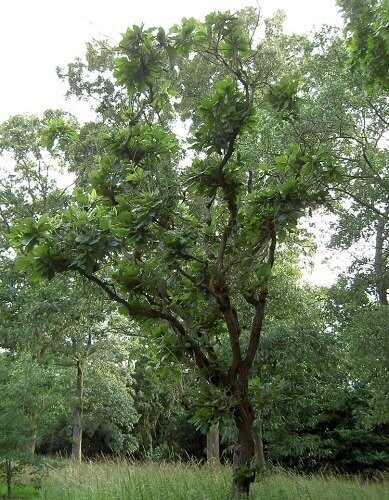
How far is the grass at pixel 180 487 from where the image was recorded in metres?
5.47

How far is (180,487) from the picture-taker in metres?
5.94

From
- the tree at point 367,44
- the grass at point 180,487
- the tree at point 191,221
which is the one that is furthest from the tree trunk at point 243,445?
the tree at point 367,44

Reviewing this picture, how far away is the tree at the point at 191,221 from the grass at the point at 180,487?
1646mm

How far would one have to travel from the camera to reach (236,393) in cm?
404

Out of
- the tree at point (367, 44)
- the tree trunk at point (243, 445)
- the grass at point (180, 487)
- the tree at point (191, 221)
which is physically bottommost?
the grass at point (180, 487)

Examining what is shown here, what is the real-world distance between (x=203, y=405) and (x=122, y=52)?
9.73 ft

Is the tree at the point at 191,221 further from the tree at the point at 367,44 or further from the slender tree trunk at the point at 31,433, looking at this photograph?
the slender tree trunk at the point at 31,433

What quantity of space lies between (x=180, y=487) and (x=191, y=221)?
358 centimetres

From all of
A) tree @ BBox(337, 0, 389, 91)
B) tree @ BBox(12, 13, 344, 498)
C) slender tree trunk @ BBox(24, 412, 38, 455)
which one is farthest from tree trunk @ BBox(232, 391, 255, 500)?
slender tree trunk @ BBox(24, 412, 38, 455)

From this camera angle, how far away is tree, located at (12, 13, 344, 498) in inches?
143

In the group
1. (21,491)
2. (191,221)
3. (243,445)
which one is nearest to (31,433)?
(21,491)

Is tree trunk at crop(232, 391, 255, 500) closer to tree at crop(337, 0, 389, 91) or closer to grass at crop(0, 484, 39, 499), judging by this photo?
tree at crop(337, 0, 389, 91)

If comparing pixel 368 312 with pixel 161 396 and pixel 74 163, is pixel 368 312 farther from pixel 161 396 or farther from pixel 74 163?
pixel 161 396

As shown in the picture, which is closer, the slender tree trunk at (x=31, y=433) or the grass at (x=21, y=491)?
the slender tree trunk at (x=31, y=433)
